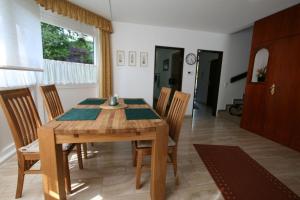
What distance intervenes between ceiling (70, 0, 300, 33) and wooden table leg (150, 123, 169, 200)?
241 centimetres

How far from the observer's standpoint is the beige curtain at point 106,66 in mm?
3535

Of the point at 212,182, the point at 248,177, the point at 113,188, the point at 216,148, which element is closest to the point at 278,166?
the point at 248,177

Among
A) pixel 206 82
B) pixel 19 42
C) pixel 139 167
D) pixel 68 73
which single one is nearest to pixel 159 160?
pixel 139 167

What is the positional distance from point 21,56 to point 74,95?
1.32m

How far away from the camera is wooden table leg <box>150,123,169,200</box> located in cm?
126

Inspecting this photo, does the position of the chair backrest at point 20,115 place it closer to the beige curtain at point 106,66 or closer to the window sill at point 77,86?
the window sill at point 77,86

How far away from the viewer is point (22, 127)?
1.36m

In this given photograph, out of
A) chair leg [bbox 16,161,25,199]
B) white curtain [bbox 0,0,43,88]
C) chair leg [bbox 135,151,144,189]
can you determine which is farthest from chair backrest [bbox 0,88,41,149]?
chair leg [bbox 135,151,144,189]

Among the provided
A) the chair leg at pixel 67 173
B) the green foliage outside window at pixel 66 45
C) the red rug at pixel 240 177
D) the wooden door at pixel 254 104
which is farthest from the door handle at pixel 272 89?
the green foliage outside window at pixel 66 45

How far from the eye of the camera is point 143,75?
4055 mm

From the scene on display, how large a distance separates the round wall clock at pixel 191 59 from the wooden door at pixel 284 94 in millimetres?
1721

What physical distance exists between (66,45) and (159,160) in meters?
2.96

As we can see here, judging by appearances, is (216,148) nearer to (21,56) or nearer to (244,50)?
(21,56)

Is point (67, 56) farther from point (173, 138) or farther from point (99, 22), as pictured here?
point (173, 138)
